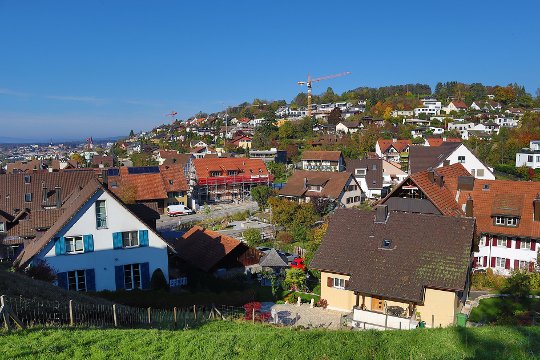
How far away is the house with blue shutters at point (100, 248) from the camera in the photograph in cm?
2305

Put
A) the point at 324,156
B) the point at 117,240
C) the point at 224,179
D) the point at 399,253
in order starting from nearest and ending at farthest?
the point at 399,253 < the point at 117,240 < the point at 224,179 < the point at 324,156

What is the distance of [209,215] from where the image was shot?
187 feet

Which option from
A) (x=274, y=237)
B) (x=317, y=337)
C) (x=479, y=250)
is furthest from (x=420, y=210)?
(x=317, y=337)

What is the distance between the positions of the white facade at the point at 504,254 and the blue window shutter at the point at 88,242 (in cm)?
2468

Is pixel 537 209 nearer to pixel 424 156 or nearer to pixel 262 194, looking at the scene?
pixel 424 156

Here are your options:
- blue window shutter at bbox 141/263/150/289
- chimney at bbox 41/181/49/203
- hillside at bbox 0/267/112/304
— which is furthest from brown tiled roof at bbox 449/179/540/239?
chimney at bbox 41/181/49/203

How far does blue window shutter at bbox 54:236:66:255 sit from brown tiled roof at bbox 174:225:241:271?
28.3ft

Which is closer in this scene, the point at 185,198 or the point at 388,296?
the point at 388,296

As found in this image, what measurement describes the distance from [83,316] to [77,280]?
9.03m

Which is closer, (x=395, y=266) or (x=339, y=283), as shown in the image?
(x=395, y=266)

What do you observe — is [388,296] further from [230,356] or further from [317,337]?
[230,356]

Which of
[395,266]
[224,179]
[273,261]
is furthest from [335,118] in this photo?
[395,266]

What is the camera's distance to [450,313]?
2114cm

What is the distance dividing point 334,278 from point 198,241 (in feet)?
37.2
